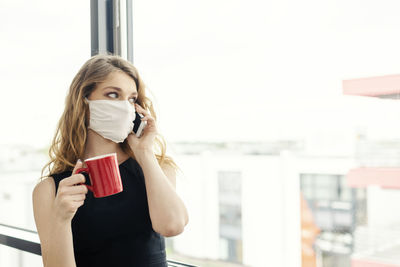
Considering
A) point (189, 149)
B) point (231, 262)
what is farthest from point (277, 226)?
point (189, 149)

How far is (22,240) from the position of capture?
184cm

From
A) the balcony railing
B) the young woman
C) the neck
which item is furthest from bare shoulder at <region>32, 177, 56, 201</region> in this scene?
the balcony railing

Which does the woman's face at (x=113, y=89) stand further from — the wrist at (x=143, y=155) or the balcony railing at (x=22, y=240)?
the balcony railing at (x=22, y=240)

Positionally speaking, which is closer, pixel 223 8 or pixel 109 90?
pixel 109 90

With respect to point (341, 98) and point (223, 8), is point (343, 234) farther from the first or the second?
point (223, 8)

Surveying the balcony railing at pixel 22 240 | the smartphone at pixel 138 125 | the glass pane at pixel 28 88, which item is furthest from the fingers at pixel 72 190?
the glass pane at pixel 28 88

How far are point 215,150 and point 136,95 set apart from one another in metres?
0.93

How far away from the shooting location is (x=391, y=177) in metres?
1.43

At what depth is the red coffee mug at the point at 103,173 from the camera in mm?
966

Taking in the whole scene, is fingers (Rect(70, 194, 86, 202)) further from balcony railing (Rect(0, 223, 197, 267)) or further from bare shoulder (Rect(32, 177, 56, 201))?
balcony railing (Rect(0, 223, 197, 267))

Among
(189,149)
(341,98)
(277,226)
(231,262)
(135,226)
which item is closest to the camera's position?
(135,226)

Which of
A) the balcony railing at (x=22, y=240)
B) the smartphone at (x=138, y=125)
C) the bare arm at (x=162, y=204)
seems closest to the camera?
the bare arm at (x=162, y=204)

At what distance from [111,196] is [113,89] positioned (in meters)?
0.34

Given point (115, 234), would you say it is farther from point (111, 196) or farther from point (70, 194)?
point (70, 194)
